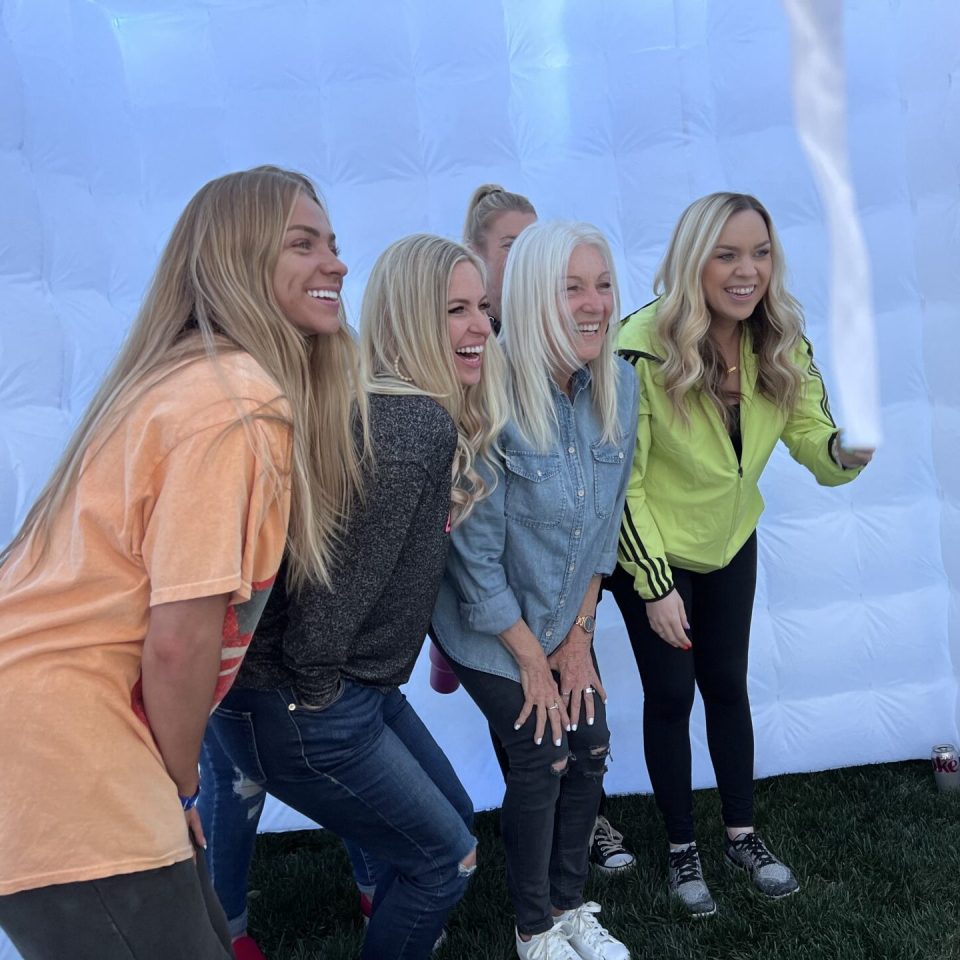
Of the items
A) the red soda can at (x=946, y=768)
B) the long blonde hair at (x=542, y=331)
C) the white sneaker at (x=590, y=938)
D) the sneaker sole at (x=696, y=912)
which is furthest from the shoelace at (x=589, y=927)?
the red soda can at (x=946, y=768)

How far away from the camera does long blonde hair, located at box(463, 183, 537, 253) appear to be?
250 centimetres

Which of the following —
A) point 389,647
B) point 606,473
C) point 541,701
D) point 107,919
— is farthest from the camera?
point 606,473

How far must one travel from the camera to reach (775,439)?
2324mm

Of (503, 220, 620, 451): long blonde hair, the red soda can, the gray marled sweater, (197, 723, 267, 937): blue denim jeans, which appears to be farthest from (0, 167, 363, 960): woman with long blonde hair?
the red soda can

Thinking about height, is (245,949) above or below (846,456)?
below

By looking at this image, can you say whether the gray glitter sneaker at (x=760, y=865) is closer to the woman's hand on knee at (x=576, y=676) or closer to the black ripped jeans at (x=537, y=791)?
the black ripped jeans at (x=537, y=791)

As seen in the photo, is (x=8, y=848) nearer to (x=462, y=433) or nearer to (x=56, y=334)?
(x=462, y=433)

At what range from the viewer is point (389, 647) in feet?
5.48

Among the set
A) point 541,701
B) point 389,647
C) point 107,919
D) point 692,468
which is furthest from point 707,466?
point 107,919

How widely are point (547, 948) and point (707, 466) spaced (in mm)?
1055

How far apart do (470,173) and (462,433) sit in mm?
1276

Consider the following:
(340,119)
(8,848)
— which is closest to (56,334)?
(340,119)

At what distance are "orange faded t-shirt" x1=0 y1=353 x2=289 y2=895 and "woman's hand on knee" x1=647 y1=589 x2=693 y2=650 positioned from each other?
1211 mm

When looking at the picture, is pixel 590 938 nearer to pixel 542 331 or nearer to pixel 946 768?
pixel 542 331
